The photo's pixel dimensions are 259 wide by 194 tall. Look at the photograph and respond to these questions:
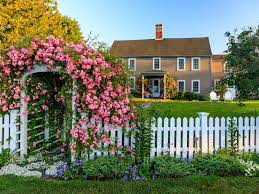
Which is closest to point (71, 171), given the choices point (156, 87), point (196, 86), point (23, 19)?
point (23, 19)

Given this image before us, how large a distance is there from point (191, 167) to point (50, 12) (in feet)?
77.8

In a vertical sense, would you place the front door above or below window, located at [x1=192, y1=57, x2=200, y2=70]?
below

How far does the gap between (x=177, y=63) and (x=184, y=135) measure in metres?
28.7

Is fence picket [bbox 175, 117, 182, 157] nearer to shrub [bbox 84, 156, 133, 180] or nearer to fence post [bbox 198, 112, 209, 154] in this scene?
fence post [bbox 198, 112, 209, 154]

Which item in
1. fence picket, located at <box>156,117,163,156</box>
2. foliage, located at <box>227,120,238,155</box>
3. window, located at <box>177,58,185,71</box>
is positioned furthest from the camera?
window, located at <box>177,58,185,71</box>

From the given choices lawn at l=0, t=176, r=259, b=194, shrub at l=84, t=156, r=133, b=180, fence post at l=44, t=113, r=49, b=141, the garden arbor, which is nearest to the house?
fence post at l=44, t=113, r=49, b=141

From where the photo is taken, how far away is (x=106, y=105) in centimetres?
654

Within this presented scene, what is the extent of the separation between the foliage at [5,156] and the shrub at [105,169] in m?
1.92

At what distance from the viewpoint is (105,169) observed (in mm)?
5887

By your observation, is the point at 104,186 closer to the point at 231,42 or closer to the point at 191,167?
the point at 191,167

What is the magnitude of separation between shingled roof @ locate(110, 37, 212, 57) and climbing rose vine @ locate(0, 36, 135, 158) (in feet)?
90.9

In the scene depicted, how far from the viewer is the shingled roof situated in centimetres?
3462

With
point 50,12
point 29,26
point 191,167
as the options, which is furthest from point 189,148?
point 50,12

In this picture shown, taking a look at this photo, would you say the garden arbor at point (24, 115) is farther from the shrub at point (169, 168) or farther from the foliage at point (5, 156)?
the shrub at point (169, 168)
